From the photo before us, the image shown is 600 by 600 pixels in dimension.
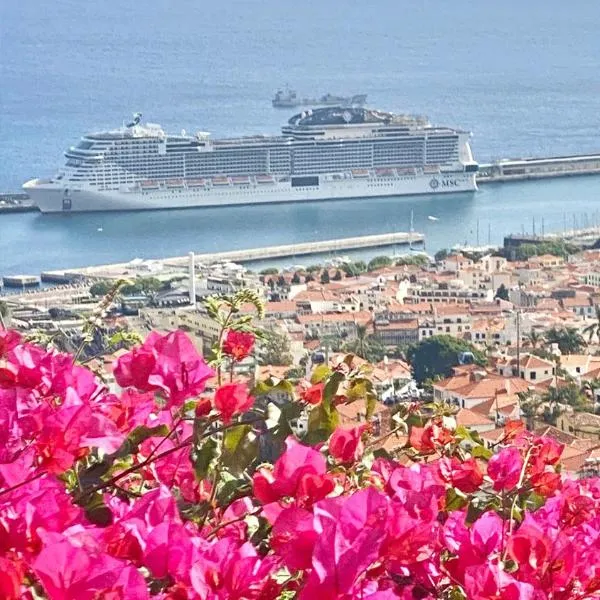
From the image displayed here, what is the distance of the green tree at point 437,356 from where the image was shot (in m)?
12.4

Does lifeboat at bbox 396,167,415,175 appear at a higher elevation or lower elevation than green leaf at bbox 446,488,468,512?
lower

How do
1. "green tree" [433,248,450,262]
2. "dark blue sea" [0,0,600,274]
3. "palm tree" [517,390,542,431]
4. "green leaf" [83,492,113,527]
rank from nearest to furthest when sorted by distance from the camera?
"green leaf" [83,492,113,527] → "palm tree" [517,390,542,431] → "green tree" [433,248,450,262] → "dark blue sea" [0,0,600,274]

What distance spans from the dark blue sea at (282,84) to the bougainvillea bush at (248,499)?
1857 cm

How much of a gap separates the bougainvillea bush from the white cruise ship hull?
77.7 ft

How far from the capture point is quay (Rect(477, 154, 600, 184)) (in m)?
27.5

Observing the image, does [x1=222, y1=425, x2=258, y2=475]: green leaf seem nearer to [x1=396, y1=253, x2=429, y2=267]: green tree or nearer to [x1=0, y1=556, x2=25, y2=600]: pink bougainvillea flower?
[x1=0, y1=556, x2=25, y2=600]: pink bougainvillea flower

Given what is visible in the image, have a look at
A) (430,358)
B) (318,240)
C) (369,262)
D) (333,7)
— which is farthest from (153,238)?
(333,7)

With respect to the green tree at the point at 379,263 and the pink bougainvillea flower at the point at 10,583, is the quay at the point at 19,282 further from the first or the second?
the pink bougainvillea flower at the point at 10,583

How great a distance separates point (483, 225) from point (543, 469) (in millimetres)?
21658

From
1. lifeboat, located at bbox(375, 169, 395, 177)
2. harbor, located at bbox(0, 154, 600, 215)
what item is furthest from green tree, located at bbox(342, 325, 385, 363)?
harbor, located at bbox(0, 154, 600, 215)

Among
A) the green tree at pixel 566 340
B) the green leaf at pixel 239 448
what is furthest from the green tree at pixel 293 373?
the green tree at pixel 566 340

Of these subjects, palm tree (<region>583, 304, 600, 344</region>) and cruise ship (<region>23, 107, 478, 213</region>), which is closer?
palm tree (<region>583, 304, 600, 344</region>)

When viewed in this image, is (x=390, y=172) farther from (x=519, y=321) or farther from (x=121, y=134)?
Answer: (x=519, y=321)

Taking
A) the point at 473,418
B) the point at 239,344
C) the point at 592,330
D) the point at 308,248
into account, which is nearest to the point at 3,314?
the point at 239,344
